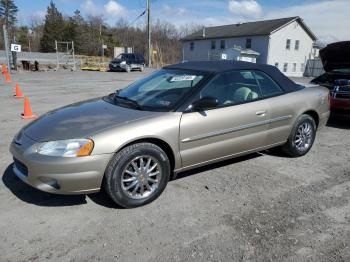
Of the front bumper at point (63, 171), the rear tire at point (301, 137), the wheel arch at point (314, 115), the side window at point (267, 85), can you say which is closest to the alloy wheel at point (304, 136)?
the rear tire at point (301, 137)

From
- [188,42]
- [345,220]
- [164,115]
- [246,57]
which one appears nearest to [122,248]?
[164,115]

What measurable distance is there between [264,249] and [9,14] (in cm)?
8869

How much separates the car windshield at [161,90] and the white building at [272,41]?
3663 centimetres

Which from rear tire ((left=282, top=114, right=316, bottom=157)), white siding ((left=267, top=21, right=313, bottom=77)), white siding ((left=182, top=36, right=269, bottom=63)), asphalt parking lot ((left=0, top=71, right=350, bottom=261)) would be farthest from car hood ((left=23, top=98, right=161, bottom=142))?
white siding ((left=182, top=36, right=269, bottom=63))

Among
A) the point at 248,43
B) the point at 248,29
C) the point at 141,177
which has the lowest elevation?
the point at 141,177

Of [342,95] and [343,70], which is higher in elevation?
[343,70]

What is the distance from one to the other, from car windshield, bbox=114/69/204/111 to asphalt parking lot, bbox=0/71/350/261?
3.52 feet

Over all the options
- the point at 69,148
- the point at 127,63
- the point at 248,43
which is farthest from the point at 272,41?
the point at 69,148

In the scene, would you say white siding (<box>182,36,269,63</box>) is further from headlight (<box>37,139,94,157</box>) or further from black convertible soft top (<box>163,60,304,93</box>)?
headlight (<box>37,139,94,157</box>)

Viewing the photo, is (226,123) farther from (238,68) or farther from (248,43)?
(248,43)

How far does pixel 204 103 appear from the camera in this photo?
12.4ft

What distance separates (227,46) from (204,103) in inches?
1671

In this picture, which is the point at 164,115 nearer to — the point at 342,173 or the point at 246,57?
the point at 342,173

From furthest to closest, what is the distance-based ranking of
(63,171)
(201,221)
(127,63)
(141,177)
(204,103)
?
(127,63) → (204,103) → (141,177) → (201,221) → (63,171)
